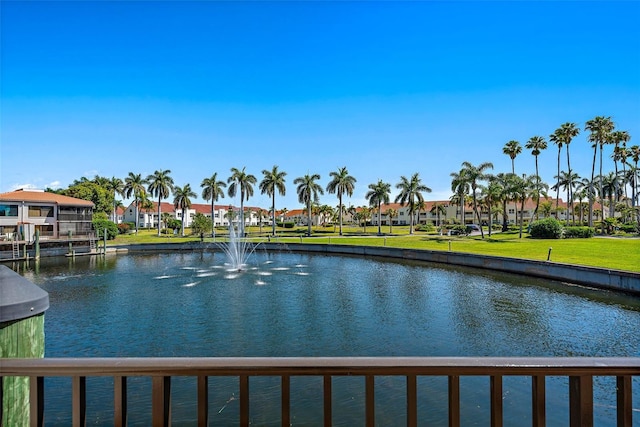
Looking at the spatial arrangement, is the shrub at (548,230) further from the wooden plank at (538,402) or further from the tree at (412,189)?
the wooden plank at (538,402)

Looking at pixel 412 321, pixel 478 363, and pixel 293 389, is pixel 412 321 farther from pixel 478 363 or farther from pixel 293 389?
pixel 478 363

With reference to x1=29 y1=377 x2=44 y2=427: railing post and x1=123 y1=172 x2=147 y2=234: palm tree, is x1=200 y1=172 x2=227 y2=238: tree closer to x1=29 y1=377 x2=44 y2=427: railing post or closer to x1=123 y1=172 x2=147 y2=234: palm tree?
x1=123 y1=172 x2=147 y2=234: palm tree

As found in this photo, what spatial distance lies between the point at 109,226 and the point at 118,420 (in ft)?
195

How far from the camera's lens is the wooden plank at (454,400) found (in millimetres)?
2078

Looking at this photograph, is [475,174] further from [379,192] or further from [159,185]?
[159,185]

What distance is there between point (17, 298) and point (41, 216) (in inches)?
2049

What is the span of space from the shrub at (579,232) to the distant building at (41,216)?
57003 millimetres

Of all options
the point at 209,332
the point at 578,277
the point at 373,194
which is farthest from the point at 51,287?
the point at 373,194

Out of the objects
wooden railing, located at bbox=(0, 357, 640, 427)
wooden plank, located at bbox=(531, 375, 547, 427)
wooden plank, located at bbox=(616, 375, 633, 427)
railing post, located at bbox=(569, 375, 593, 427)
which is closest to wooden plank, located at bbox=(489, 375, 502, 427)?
wooden railing, located at bbox=(0, 357, 640, 427)

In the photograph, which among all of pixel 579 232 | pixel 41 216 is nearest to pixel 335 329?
pixel 579 232

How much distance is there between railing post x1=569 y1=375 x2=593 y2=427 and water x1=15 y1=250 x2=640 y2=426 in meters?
5.32

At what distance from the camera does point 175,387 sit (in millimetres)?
8070

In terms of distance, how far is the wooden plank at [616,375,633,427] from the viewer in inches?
79.7

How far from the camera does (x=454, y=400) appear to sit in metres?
2.12
